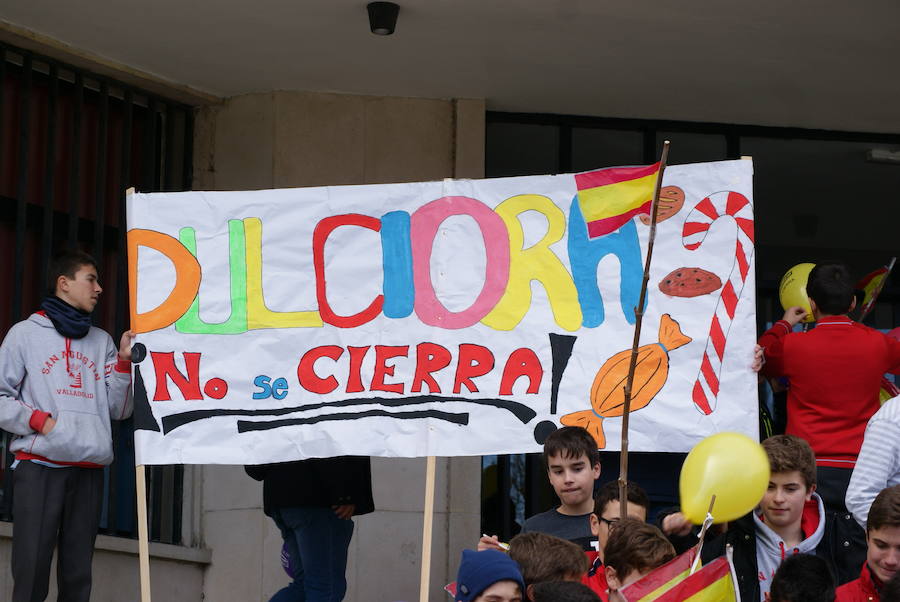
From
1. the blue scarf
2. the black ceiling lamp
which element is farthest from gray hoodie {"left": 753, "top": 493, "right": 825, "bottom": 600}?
the black ceiling lamp

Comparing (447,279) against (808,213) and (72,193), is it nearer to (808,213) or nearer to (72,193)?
(72,193)

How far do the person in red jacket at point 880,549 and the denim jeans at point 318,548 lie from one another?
9.37 ft

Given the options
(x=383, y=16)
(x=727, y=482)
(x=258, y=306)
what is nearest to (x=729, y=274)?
(x=727, y=482)

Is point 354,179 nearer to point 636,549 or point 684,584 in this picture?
point 636,549

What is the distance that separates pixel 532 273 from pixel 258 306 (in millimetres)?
1186

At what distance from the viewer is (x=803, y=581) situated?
4.51m

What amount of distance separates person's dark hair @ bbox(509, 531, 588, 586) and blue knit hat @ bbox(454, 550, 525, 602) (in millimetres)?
154

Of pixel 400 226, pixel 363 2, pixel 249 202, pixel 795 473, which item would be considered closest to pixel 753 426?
pixel 795 473

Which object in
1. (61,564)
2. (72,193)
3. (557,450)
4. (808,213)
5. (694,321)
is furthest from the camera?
(808,213)

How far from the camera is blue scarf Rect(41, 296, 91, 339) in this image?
22.3 feet

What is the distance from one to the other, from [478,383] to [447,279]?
0.48m

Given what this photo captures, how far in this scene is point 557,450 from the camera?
568cm

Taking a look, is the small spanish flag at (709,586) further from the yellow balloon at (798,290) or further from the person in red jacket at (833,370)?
the yellow balloon at (798,290)

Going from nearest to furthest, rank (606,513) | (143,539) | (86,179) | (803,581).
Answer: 1. (803,581)
2. (606,513)
3. (143,539)
4. (86,179)
